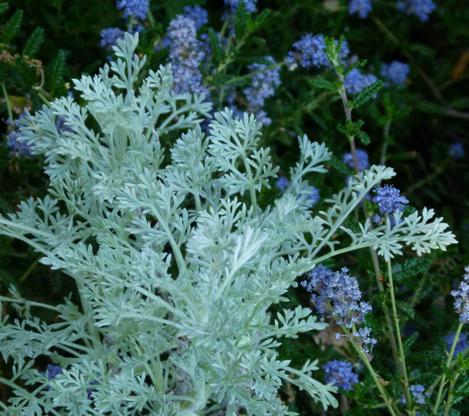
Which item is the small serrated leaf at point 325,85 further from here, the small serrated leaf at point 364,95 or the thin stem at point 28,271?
the thin stem at point 28,271

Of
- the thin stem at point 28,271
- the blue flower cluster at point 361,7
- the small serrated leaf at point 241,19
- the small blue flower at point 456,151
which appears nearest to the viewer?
the thin stem at point 28,271

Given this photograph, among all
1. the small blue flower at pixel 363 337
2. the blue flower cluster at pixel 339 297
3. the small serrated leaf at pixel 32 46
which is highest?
the small serrated leaf at pixel 32 46

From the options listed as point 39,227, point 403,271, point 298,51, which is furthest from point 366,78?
point 39,227

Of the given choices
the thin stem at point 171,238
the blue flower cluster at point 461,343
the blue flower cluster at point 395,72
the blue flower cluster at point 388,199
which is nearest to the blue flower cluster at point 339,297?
the blue flower cluster at point 388,199

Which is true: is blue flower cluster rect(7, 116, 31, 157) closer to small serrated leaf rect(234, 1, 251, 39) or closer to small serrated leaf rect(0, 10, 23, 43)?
small serrated leaf rect(0, 10, 23, 43)

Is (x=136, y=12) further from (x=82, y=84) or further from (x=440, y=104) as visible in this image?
(x=440, y=104)

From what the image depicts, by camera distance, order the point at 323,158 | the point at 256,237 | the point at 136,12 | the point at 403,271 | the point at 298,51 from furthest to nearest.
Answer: the point at 298,51 → the point at 136,12 → the point at 403,271 → the point at 323,158 → the point at 256,237
